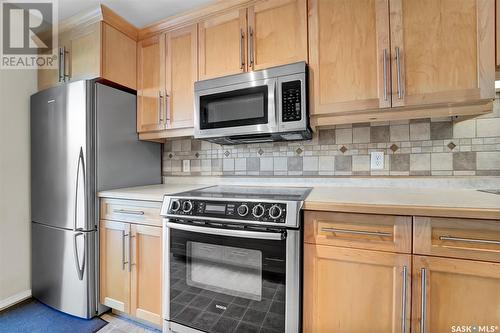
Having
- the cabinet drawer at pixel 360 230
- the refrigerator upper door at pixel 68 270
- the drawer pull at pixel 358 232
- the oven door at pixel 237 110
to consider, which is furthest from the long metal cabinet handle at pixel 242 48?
the refrigerator upper door at pixel 68 270

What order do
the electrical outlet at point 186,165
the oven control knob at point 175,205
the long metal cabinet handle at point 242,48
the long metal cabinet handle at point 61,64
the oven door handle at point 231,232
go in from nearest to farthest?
1. the oven door handle at point 231,232
2. the oven control knob at point 175,205
3. the long metal cabinet handle at point 242,48
4. the long metal cabinet handle at point 61,64
5. the electrical outlet at point 186,165

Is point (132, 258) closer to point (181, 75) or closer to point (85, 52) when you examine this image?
point (181, 75)

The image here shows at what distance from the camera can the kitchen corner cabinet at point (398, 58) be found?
3.73 feet

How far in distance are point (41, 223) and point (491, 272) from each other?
2.77 metres

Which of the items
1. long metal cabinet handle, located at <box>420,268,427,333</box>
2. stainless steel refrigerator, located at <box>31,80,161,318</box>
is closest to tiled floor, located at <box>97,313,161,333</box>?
stainless steel refrigerator, located at <box>31,80,161,318</box>

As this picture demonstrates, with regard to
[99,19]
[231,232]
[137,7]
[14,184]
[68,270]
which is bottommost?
[68,270]

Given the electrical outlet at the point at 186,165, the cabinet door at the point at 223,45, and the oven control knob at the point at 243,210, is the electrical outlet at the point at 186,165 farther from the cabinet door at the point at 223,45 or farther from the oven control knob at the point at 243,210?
the oven control knob at the point at 243,210

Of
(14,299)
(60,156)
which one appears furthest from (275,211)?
(14,299)

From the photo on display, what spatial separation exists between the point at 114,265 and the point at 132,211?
1.43 ft

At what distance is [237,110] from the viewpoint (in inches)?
61.5

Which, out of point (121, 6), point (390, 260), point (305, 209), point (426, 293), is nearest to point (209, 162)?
point (305, 209)

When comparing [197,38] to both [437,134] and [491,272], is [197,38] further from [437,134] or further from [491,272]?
[491,272]

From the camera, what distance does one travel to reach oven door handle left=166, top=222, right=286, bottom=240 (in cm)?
111

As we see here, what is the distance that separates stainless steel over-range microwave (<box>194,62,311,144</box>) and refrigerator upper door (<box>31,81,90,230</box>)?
839 millimetres
